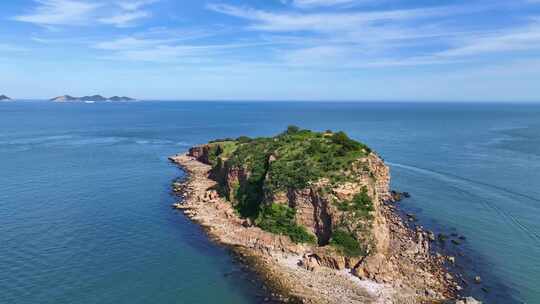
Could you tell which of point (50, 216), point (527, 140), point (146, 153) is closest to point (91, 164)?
point (146, 153)

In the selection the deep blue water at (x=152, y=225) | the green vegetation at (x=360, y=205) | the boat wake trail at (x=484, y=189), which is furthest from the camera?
the boat wake trail at (x=484, y=189)

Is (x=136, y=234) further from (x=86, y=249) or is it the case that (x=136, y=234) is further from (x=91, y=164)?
(x=91, y=164)

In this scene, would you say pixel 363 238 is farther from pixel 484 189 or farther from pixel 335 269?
pixel 484 189

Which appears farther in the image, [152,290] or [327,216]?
[327,216]

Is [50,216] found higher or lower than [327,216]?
lower

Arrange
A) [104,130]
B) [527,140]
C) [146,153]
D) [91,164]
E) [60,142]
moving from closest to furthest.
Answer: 1. [91,164]
2. [146,153]
3. [60,142]
4. [527,140]
5. [104,130]

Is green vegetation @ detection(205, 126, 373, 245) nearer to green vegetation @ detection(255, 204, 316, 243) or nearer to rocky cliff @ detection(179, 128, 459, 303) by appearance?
green vegetation @ detection(255, 204, 316, 243)

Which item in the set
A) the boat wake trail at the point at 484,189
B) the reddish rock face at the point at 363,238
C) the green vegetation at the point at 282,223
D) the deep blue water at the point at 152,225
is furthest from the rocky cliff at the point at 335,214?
the boat wake trail at the point at 484,189

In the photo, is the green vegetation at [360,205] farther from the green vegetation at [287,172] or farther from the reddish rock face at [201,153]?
the reddish rock face at [201,153]
